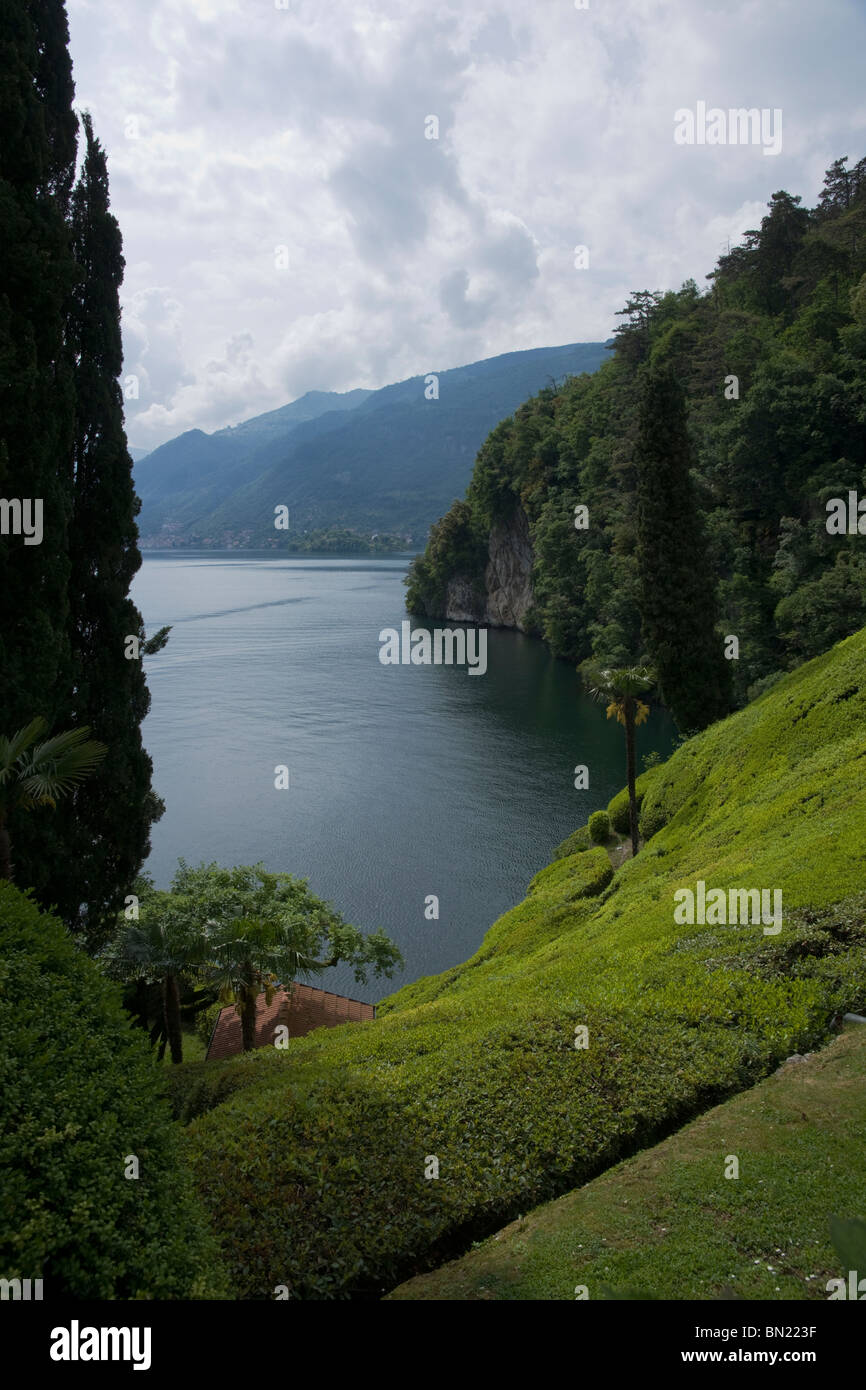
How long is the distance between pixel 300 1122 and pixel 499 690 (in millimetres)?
59212

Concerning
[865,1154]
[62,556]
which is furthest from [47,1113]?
[62,556]

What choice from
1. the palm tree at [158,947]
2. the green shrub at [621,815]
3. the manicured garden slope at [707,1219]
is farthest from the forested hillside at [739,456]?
the manicured garden slope at [707,1219]

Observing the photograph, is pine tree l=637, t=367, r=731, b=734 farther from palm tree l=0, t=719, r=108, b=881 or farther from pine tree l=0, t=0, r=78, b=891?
palm tree l=0, t=719, r=108, b=881

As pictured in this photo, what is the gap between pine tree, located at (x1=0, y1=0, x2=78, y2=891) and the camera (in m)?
13.2

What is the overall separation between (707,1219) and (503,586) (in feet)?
323

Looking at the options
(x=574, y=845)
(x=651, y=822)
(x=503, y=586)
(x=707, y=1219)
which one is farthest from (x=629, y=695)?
(x=503, y=586)

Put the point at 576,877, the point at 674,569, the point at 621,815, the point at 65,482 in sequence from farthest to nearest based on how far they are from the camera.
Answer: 1. the point at 674,569
2. the point at 621,815
3. the point at 576,877
4. the point at 65,482

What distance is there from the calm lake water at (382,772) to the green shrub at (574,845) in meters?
1.52

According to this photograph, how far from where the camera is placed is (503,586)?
10319 cm

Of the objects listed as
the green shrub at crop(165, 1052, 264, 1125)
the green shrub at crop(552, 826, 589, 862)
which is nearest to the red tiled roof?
the green shrub at crop(165, 1052, 264, 1125)

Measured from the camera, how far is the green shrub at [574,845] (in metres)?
31.7

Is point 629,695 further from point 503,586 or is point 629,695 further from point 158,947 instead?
point 503,586

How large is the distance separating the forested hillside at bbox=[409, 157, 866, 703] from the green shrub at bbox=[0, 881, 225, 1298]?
28407mm
